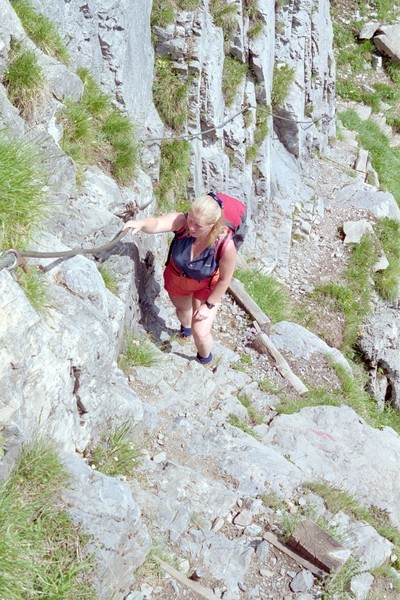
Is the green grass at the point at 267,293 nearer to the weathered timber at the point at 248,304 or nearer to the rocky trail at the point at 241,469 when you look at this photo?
the weathered timber at the point at 248,304

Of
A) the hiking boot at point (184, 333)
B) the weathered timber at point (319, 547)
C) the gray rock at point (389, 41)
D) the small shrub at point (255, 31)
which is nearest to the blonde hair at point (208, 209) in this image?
the hiking boot at point (184, 333)

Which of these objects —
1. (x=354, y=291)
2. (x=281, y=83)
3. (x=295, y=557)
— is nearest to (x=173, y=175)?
(x=354, y=291)

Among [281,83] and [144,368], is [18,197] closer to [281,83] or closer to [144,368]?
[144,368]

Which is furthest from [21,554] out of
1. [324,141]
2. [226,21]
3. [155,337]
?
[324,141]

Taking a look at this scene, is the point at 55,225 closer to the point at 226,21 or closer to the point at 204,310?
the point at 204,310

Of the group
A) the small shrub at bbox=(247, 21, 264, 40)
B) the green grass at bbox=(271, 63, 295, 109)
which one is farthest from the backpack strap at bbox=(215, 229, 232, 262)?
the green grass at bbox=(271, 63, 295, 109)

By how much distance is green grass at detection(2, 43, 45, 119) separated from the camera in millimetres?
6055

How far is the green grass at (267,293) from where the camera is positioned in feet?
33.8

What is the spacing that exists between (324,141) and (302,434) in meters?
10.4

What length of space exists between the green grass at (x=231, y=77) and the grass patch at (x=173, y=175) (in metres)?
1.88

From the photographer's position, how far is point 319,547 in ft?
16.0

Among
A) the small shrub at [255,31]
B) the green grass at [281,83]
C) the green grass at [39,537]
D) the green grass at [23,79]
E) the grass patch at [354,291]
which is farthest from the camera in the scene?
the green grass at [281,83]

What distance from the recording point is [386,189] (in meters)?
15.9

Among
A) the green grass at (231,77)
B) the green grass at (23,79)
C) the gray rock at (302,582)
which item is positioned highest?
the green grass at (23,79)
